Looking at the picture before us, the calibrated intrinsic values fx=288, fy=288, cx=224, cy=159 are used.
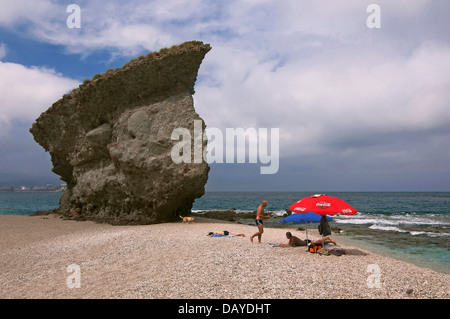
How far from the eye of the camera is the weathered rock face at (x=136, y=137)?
64.5 feet

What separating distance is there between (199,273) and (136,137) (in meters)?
14.7

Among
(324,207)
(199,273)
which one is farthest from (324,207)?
(199,273)

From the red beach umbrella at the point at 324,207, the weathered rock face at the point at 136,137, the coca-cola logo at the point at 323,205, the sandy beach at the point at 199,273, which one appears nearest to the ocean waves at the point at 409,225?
the red beach umbrella at the point at 324,207

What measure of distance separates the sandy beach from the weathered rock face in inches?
276

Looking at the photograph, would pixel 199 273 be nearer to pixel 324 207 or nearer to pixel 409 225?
pixel 324 207

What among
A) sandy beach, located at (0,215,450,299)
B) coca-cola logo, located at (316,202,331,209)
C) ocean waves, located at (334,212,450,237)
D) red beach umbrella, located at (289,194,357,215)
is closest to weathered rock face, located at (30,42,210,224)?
sandy beach, located at (0,215,450,299)

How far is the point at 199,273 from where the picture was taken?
7871 mm

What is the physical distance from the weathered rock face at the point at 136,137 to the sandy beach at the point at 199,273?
7.00m

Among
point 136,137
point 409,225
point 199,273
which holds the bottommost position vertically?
point 409,225
